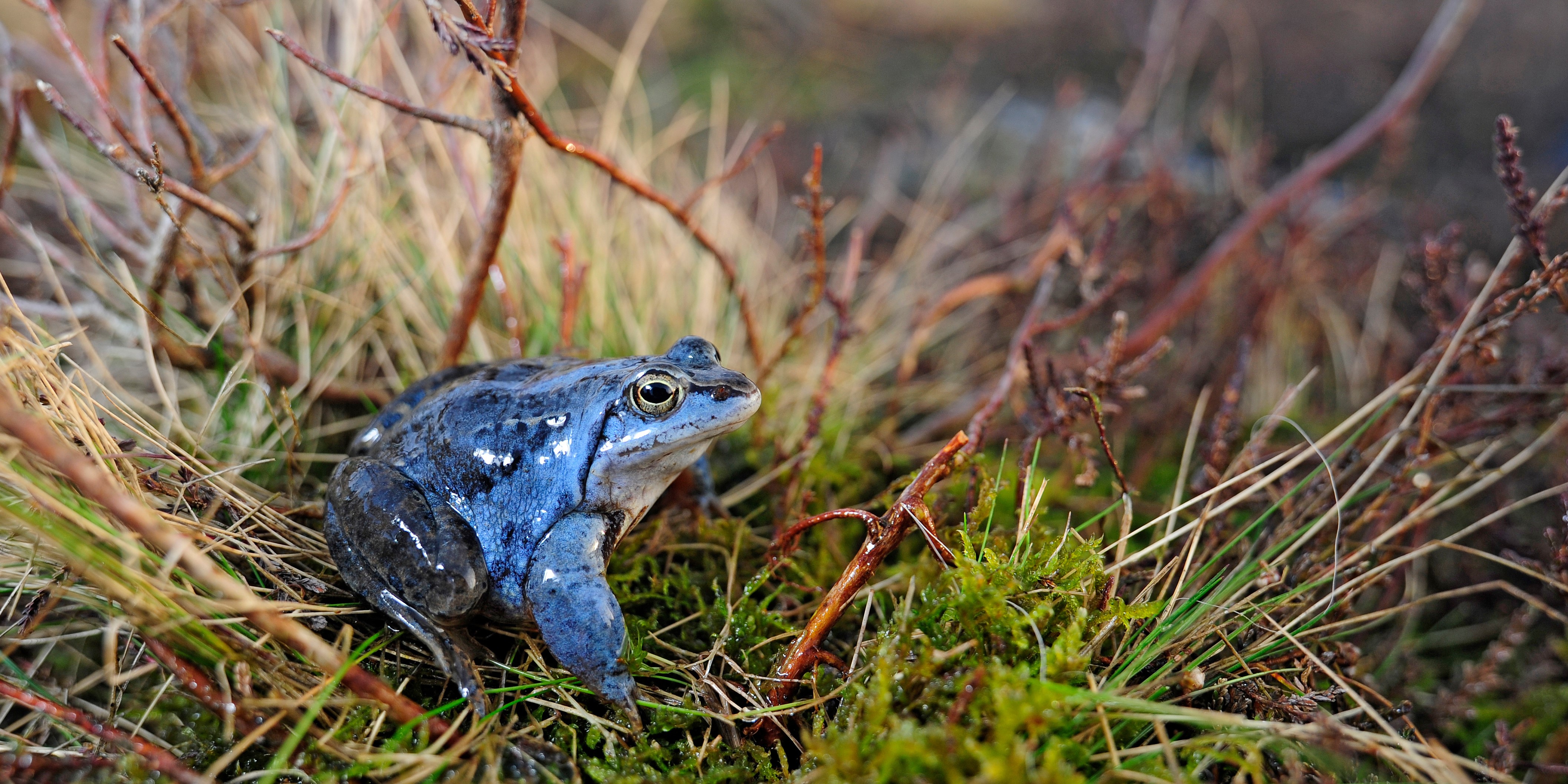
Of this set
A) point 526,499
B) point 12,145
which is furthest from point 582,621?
point 12,145

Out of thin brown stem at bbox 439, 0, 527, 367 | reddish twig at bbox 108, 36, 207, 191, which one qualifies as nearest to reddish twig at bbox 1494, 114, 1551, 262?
thin brown stem at bbox 439, 0, 527, 367

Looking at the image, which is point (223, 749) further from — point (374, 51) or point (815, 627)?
point (374, 51)

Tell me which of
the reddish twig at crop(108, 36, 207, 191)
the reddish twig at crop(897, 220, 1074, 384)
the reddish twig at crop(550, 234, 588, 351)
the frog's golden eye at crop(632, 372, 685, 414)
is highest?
the reddish twig at crop(108, 36, 207, 191)

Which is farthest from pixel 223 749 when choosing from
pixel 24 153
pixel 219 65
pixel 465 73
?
pixel 24 153

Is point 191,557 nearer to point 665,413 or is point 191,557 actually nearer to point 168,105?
point 665,413

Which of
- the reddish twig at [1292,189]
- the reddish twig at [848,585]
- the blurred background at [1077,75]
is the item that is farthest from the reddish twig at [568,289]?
the blurred background at [1077,75]

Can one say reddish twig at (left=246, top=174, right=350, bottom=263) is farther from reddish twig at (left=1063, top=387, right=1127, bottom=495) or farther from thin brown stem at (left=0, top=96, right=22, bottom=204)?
reddish twig at (left=1063, top=387, right=1127, bottom=495)

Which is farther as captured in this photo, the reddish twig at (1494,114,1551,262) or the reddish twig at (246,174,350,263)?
the reddish twig at (246,174,350,263)
